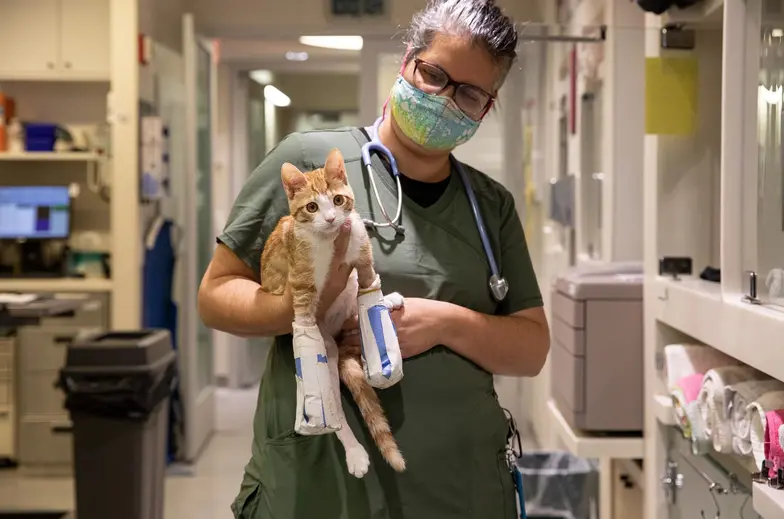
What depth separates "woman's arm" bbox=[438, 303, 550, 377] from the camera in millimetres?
1095

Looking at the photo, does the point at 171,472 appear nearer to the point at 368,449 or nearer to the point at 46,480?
the point at 46,480

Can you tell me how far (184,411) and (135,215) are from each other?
98 cm

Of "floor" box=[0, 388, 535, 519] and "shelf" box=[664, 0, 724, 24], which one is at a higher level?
"shelf" box=[664, 0, 724, 24]

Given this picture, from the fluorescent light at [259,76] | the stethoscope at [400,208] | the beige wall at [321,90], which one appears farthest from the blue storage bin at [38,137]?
the stethoscope at [400,208]

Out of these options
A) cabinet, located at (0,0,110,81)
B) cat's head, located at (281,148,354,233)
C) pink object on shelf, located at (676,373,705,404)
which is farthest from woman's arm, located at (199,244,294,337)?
cabinet, located at (0,0,110,81)

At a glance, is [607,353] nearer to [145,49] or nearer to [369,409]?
[369,409]

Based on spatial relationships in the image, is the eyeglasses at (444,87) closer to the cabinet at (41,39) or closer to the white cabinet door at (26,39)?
the cabinet at (41,39)

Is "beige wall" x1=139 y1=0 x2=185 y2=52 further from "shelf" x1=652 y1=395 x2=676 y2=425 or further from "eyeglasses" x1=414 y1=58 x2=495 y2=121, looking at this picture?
"eyeglasses" x1=414 y1=58 x2=495 y2=121

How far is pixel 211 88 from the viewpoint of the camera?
440 cm

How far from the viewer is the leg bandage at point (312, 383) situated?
3.11ft

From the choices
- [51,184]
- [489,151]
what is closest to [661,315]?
[489,151]

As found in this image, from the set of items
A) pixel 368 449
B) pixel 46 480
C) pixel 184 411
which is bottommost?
pixel 46 480

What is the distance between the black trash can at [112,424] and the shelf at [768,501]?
6.50ft

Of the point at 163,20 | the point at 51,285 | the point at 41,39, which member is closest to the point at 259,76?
the point at 163,20
